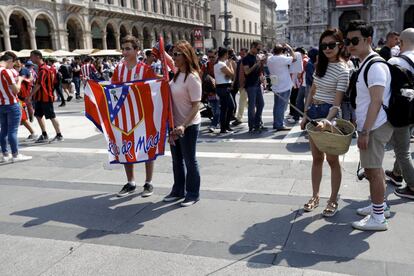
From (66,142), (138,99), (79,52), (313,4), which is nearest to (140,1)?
(79,52)

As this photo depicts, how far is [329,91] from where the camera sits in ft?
13.8

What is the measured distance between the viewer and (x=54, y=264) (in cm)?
356

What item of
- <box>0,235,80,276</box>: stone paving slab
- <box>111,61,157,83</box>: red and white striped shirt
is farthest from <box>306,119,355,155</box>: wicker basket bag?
<box>0,235,80,276</box>: stone paving slab

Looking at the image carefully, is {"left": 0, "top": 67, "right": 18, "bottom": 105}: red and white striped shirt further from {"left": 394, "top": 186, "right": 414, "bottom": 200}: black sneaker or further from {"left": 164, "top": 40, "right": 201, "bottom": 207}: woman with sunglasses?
{"left": 394, "top": 186, "right": 414, "bottom": 200}: black sneaker

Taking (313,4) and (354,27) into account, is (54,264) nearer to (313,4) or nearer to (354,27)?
(354,27)

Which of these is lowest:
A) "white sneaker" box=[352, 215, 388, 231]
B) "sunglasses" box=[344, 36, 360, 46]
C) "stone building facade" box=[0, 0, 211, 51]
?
"white sneaker" box=[352, 215, 388, 231]

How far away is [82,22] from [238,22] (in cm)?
6384

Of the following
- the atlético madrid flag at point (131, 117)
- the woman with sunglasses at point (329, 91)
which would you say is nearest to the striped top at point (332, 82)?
the woman with sunglasses at point (329, 91)

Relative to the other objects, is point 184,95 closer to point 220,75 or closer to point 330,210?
point 330,210

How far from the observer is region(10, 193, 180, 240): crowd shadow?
4.31m

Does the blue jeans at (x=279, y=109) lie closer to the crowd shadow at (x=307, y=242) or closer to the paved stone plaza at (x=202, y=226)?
the paved stone plaza at (x=202, y=226)

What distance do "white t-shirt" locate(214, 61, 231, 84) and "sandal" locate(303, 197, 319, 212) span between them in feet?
16.1

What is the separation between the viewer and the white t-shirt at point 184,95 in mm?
4470

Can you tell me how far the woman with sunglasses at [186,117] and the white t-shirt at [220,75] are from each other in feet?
14.0
